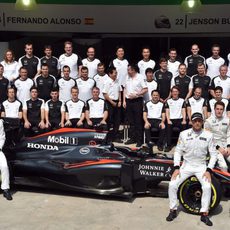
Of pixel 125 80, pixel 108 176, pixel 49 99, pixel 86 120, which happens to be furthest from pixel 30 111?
pixel 108 176

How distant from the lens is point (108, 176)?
7.33 m

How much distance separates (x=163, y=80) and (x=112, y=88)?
103 cm

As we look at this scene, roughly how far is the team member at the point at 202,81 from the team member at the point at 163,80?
0.49 m

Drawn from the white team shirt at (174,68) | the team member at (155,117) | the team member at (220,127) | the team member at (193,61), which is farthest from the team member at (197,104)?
the team member at (220,127)

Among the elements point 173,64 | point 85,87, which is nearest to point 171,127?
point 173,64

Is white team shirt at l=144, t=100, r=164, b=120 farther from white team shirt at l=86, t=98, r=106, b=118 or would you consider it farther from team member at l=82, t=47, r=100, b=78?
team member at l=82, t=47, r=100, b=78

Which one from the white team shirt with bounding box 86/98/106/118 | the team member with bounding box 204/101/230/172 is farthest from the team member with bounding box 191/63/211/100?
the white team shirt with bounding box 86/98/106/118

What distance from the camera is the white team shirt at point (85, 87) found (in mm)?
10031

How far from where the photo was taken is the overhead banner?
1295cm

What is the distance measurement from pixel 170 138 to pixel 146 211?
2987mm

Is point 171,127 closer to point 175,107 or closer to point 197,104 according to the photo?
point 175,107

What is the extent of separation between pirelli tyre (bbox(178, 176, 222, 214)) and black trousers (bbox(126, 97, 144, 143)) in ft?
10.8

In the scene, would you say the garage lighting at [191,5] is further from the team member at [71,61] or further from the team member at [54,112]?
the team member at [54,112]

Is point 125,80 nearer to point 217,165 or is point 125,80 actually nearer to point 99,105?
point 99,105
